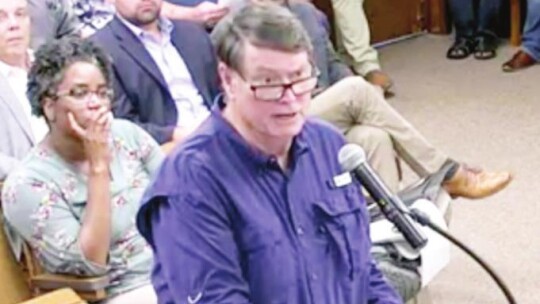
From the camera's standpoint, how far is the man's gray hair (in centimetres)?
165

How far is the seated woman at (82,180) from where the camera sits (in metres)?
2.42

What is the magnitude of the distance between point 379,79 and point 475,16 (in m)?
A: 0.90

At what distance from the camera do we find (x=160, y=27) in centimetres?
346

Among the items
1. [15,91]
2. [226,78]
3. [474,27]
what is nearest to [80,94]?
[15,91]

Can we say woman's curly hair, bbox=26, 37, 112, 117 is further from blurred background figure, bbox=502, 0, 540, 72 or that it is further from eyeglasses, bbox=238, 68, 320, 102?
blurred background figure, bbox=502, 0, 540, 72

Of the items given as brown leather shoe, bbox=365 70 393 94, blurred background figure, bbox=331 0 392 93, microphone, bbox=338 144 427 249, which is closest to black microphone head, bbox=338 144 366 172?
microphone, bbox=338 144 427 249

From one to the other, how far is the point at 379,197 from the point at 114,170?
3.42ft

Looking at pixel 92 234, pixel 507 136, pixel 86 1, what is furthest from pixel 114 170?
pixel 507 136

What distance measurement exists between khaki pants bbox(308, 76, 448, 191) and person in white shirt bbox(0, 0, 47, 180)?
2.98ft

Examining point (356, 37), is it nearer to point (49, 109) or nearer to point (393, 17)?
point (393, 17)

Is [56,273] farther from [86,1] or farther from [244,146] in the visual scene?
[86,1]

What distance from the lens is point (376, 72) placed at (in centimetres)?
532

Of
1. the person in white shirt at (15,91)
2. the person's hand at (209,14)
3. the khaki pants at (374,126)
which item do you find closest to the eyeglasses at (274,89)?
the person in white shirt at (15,91)

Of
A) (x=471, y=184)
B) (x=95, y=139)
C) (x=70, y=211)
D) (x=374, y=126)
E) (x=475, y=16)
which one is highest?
(x=95, y=139)
